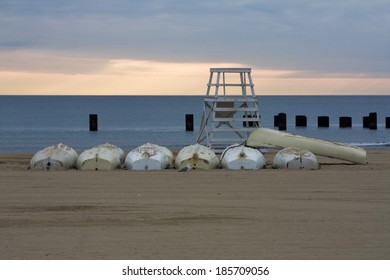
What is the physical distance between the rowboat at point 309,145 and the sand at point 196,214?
2203mm

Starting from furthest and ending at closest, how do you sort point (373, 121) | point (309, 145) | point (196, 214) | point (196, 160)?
point (373, 121), point (309, 145), point (196, 160), point (196, 214)

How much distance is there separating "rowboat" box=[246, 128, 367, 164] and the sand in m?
2.20

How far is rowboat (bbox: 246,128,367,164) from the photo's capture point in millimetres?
21156

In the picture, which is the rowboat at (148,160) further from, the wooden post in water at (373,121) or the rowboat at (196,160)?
the wooden post in water at (373,121)

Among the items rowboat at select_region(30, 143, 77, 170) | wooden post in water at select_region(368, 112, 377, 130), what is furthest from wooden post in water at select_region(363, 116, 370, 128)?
rowboat at select_region(30, 143, 77, 170)

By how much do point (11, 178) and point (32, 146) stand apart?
25480 millimetres

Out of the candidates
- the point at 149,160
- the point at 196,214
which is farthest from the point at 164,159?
the point at 196,214

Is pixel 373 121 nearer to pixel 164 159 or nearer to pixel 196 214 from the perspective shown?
pixel 164 159

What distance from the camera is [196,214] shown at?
503 inches

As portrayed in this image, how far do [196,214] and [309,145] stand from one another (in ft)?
29.8

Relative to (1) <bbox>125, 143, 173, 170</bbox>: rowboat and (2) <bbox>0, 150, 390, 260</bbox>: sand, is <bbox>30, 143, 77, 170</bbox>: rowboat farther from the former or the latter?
(1) <bbox>125, 143, 173, 170</bbox>: rowboat

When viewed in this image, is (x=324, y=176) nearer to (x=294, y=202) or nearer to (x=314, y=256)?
(x=294, y=202)

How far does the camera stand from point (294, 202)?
1405cm

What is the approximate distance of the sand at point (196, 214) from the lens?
1016 centimetres
